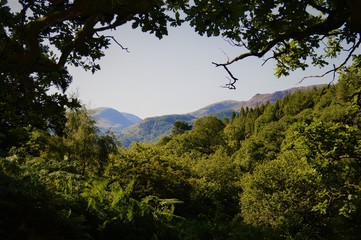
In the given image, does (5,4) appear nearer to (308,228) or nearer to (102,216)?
(102,216)

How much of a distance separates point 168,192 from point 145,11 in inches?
697

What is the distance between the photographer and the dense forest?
6801 millimetres

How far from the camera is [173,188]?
70.1ft

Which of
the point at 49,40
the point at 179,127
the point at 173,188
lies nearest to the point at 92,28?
the point at 49,40

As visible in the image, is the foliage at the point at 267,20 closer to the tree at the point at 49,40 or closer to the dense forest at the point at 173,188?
the tree at the point at 49,40

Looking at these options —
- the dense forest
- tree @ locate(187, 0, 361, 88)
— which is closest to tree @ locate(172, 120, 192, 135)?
the dense forest

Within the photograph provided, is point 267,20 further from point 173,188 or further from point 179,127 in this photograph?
point 179,127

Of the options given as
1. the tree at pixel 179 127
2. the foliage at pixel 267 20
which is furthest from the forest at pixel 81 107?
the tree at pixel 179 127

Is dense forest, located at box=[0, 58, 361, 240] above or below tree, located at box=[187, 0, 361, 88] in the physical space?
below

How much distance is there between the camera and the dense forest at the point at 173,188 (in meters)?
6.80

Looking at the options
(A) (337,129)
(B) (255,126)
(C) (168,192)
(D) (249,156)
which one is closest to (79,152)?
(C) (168,192)

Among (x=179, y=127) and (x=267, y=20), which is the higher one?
(x=267, y=20)

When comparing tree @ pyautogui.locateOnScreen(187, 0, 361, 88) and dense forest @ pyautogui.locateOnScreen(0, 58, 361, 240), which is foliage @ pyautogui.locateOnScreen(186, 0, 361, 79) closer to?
tree @ pyautogui.locateOnScreen(187, 0, 361, 88)

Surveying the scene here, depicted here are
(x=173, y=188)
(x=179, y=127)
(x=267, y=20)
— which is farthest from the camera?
(x=179, y=127)
